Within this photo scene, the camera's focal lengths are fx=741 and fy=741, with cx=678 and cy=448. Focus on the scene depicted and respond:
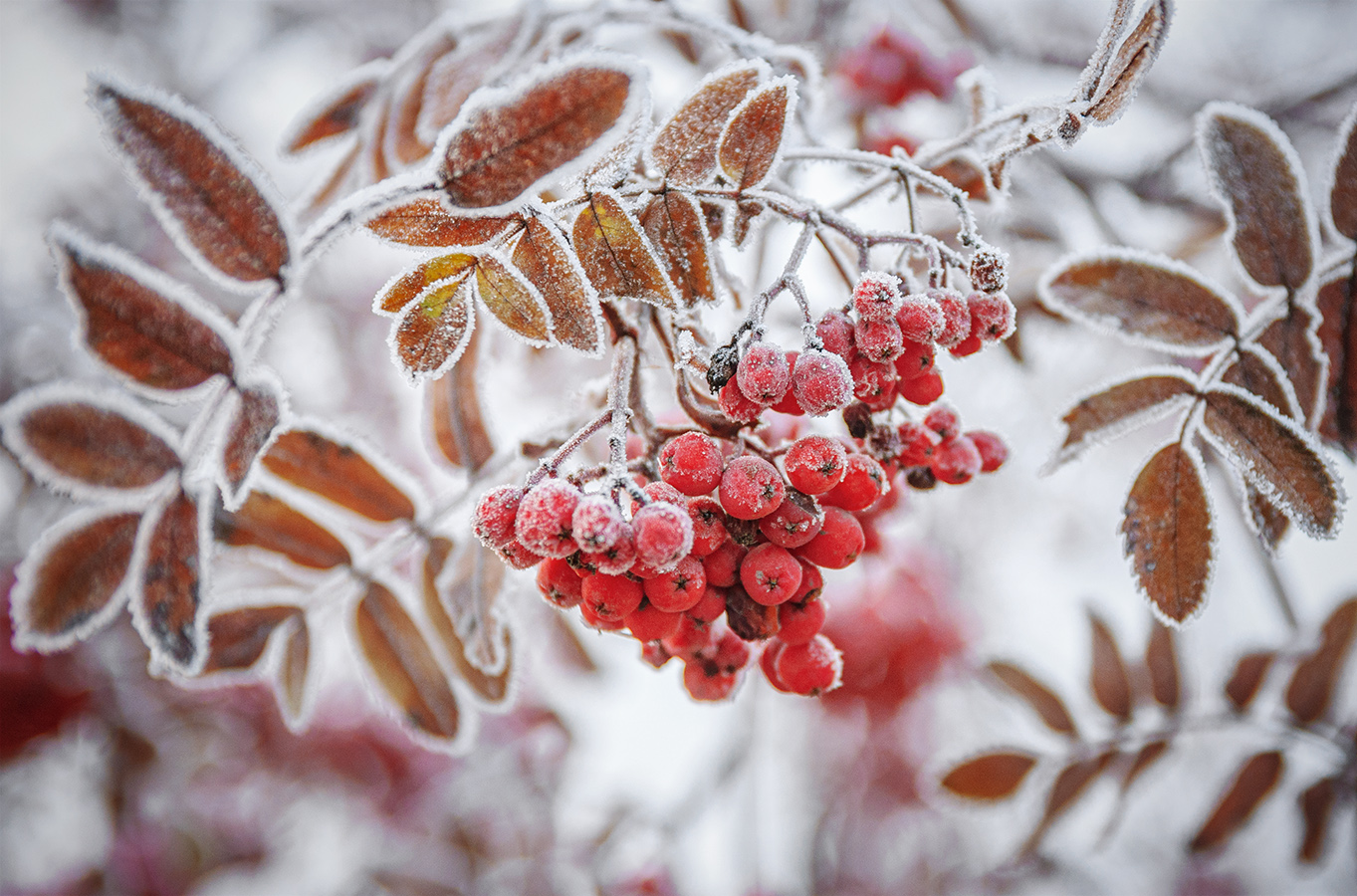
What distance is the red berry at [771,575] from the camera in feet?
2.53

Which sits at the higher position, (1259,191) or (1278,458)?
(1259,191)

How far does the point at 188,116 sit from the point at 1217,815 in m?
1.98

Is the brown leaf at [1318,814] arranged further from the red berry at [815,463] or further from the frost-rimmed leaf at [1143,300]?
the red berry at [815,463]

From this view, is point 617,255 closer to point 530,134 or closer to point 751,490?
point 530,134

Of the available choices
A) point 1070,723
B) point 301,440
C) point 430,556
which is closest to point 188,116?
point 301,440

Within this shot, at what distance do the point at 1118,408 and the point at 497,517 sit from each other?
0.74 metres

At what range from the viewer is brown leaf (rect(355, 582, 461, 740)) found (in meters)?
1.11

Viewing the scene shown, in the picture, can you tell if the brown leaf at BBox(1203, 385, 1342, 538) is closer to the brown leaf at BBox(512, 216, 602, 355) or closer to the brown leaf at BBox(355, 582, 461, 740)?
the brown leaf at BBox(512, 216, 602, 355)

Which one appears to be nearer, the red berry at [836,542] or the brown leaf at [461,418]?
the red berry at [836,542]

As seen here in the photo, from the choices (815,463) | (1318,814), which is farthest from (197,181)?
(1318,814)

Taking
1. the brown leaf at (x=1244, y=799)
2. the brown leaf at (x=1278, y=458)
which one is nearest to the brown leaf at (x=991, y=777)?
the brown leaf at (x=1244, y=799)

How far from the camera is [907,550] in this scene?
2514 mm

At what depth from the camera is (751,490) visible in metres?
0.72

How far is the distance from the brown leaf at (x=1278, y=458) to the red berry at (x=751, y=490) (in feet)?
1.77
